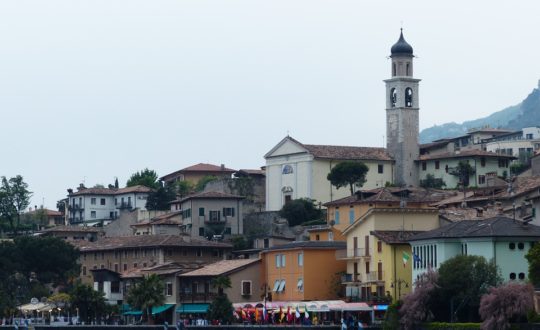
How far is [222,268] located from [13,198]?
58.8 metres

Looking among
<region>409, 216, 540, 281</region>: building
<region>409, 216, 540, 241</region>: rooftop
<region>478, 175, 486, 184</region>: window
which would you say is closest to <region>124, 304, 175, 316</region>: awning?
<region>409, 216, 540, 241</region>: rooftop

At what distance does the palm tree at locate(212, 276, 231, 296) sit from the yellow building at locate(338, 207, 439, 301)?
8468 mm

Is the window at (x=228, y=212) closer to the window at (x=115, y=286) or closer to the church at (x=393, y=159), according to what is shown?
the church at (x=393, y=159)

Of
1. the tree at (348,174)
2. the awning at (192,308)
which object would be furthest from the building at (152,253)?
the tree at (348,174)

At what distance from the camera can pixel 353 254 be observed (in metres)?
91.7

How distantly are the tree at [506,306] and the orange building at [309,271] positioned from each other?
2586cm

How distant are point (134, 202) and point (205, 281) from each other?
61.7 metres

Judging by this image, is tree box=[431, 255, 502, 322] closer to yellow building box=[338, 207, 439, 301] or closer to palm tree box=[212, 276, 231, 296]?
yellow building box=[338, 207, 439, 301]

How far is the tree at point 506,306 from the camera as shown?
6656 centimetres

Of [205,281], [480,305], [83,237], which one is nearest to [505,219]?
[480,305]

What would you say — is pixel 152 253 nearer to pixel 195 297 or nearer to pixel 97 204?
pixel 195 297

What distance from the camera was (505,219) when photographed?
7750 cm

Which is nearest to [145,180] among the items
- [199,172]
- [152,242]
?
[199,172]

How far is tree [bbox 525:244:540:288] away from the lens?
7069 cm
